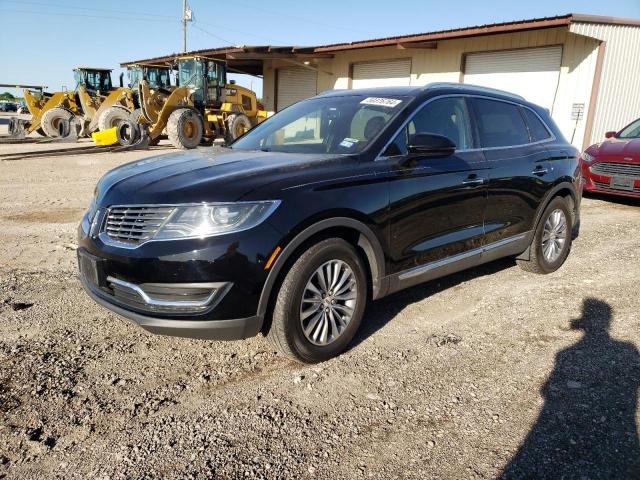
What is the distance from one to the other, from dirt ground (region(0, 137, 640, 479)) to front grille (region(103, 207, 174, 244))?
862 millimetres

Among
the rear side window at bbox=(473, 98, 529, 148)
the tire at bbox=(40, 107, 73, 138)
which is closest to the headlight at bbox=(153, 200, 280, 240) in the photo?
the rear side window at bbox=(473, 98, 529, 148)

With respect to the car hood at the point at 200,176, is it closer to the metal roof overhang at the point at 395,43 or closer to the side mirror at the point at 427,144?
the side mirror at the point at 427,144

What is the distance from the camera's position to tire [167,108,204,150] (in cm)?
1554

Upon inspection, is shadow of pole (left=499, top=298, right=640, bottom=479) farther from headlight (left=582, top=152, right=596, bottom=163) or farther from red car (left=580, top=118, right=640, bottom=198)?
headlight (left=582, top=152, right=596, bottom=163)

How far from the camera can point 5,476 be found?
7.14ft

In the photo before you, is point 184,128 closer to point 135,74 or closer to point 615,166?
point 135,74

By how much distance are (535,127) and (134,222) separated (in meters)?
3.88

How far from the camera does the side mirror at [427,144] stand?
11.1ft

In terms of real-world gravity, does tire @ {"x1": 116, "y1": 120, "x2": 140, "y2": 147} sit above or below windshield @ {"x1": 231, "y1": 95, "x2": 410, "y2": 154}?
below

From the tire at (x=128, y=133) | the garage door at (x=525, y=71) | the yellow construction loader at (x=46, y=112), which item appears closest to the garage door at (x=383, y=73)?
the garage door at (x=525, y=71)

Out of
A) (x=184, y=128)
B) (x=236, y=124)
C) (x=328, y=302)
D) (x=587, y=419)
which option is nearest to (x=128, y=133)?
(x=184, y=128)

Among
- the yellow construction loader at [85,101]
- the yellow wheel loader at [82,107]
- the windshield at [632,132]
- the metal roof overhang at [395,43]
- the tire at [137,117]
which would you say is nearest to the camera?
the windshield at [632,132]

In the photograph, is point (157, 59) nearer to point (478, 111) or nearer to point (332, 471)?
point (478, 111)

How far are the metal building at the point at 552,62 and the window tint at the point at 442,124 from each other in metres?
9.85
